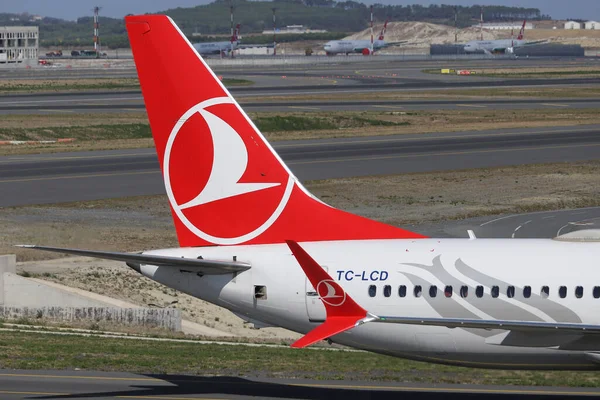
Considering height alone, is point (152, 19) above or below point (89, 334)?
above

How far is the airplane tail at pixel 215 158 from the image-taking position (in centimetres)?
2725

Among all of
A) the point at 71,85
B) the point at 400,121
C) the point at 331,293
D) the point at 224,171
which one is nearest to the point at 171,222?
the point at 224,171

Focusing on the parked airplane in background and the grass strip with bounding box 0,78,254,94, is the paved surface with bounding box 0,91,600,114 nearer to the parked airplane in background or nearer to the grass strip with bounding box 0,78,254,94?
the grass strip with bounding box 0,78,254,94

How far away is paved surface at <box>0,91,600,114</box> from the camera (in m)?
131

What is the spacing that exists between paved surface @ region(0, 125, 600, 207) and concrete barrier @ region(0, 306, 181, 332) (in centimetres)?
2389

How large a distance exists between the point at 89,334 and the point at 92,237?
1875 cm

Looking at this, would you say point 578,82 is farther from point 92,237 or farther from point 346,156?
point 92,237

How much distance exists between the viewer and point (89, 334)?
36.8m

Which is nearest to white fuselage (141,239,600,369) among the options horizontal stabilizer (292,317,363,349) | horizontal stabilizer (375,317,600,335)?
horizontal stabilizer (375,317,600,335)

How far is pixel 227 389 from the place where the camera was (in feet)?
88.2

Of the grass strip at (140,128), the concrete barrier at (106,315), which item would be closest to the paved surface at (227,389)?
the concrete barrier at (106,315)

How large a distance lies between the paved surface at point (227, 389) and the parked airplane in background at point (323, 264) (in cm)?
168

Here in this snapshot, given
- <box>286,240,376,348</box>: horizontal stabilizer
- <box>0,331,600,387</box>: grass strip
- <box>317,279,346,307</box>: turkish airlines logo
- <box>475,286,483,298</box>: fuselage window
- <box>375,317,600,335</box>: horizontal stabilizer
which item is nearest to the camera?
<box>375,317,600,335</box>: horizontal stabilizer

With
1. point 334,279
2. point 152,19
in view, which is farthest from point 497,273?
point 152,19
